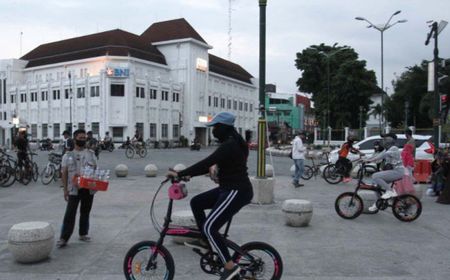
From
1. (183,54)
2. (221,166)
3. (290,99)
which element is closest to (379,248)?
(221,166)

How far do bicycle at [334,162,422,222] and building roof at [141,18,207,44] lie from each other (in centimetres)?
6418

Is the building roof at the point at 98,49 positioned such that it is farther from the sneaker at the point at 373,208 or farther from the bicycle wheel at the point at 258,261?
the bicycle wheel at the point at 258,261

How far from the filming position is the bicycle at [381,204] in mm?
8508

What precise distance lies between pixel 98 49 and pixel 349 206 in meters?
60.2

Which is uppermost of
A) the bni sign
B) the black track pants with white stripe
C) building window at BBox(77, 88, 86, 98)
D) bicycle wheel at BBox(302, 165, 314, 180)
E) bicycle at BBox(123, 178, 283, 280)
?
the bni sign

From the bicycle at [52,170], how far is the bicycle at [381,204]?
10.2m

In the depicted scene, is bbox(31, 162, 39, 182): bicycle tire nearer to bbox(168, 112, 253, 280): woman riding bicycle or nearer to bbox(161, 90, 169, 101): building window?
bbox(168, 112, 253, 280): woman riding bicycle

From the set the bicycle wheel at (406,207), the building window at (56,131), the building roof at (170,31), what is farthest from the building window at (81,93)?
the bicycle wheel at (406,207)

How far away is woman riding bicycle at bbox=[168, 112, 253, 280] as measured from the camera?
435 centimetres

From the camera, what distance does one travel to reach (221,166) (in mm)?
4453

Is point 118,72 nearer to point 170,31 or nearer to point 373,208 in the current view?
point 170,31

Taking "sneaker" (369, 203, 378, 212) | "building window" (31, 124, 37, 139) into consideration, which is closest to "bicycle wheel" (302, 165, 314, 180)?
"sneaker" (369, 203, 378, 212)

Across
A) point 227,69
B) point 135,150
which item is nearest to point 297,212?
point 135,150

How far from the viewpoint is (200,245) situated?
453 cm
